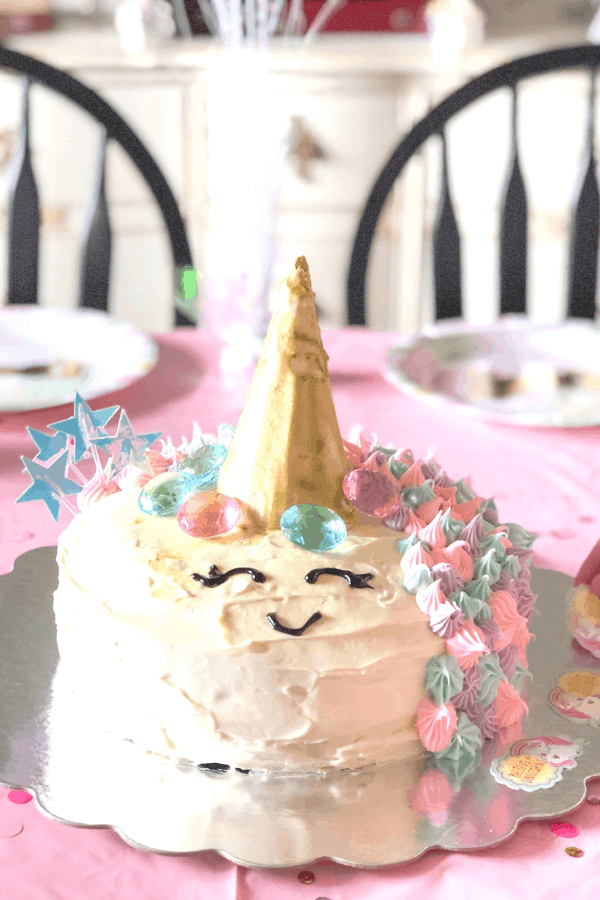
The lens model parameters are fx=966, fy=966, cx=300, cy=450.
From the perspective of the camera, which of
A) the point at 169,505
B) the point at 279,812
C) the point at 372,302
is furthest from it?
the point at 372,302

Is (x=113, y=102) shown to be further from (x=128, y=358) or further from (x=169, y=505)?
(x=169, y=505)

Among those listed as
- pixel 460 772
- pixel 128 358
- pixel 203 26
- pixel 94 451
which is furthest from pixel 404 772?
pixel 203 26

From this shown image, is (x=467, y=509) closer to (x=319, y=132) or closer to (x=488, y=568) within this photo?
(x=488, y=568)

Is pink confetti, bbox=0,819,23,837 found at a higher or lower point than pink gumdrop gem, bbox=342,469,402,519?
lower

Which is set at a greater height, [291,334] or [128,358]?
[291,334]

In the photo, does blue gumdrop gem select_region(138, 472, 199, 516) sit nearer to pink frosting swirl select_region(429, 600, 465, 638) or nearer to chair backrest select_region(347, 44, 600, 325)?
pink frosting swirl select_region(429, 600, 465, 638)

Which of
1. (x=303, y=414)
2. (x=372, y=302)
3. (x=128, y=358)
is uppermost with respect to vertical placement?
(x=303, y=414)

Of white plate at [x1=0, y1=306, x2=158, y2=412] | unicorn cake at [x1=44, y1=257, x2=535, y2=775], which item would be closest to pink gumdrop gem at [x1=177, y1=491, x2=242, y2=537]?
unicorn cake at [x1=44, y1=257, x2=535, y2=775]

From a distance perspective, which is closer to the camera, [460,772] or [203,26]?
[460,772]
